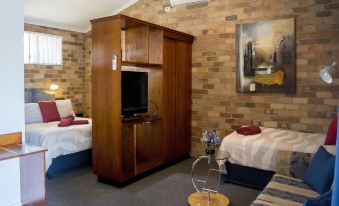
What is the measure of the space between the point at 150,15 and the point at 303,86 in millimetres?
3105

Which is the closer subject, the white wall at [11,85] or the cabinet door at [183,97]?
the white wall at [11,85]

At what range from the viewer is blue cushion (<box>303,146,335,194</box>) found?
7.57 feet

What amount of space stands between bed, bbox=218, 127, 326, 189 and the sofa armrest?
0.60ft

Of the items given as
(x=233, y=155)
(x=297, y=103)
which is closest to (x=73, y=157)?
(x=233, y=155)

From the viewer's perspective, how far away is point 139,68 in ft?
14.5

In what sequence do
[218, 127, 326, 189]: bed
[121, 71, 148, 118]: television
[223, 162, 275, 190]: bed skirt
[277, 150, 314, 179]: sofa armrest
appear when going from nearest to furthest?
[277, 150, 314, 179]: sofa armrest → [218, 127, 326, 189]: bed → [223, 162, 275, 190]: bed skirt → [121, 71, 148, 118]: television

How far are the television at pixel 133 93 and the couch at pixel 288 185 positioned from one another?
1993mm

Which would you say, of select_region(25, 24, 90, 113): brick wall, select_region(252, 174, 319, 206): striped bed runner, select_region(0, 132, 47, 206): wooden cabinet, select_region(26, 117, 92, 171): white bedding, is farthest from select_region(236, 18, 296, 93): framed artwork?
select_region(25, 24, 90, 113): brick wall

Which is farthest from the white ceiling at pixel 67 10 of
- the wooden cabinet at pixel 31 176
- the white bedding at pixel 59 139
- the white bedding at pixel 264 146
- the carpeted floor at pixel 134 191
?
the white bedding at pixel 264 146

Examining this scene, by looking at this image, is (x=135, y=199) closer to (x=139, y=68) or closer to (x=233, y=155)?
(x=233, y=155)

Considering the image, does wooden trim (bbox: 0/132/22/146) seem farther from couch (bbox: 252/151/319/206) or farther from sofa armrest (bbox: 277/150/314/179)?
sofa armrest (bbox: 277/150/314/179)

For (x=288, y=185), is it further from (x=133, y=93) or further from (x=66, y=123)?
(x=66, y=123)

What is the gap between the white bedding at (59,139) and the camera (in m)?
3.79

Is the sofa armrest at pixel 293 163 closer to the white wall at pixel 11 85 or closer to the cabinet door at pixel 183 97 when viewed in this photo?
the cabinet door at pixel 183 97
